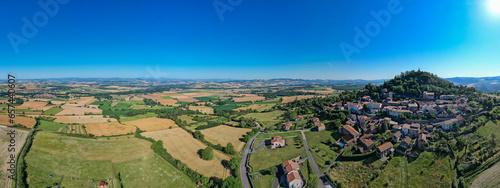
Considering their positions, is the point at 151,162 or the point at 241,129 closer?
the point at 151,162

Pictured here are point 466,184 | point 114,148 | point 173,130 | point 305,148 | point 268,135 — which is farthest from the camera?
point 173,130

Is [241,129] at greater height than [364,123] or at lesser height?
lesser

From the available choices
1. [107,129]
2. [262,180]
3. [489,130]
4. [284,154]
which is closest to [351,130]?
[284,154]

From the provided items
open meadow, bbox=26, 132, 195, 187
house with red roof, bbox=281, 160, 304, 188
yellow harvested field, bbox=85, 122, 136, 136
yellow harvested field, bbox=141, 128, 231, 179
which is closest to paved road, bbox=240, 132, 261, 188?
yellow harvested field, bbox=141, 128, 231, 179

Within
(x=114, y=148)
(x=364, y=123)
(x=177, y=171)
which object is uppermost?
(x=364, y=123)

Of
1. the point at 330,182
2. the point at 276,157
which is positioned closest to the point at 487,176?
the point at 330,182

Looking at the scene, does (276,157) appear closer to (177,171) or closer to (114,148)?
(177,171)
